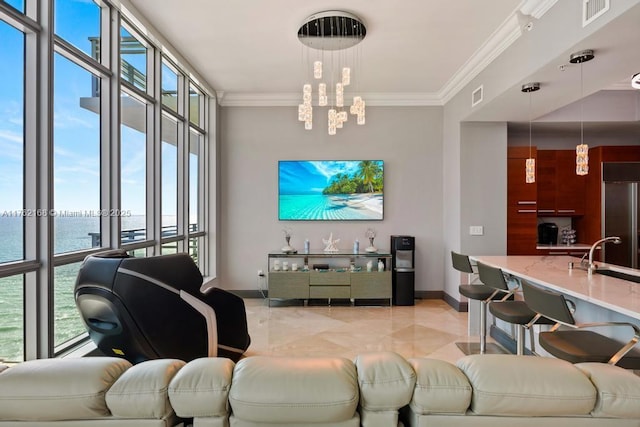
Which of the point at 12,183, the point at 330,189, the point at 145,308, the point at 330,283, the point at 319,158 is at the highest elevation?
the point at 319,158

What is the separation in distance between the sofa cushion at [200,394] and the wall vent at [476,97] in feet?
14.2

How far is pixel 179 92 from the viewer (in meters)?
4.60

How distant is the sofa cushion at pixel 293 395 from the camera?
963mm

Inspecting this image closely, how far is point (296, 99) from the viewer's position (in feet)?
18.1

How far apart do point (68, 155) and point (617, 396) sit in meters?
3.39

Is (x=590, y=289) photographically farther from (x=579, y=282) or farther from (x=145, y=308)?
(x=145, y=308)

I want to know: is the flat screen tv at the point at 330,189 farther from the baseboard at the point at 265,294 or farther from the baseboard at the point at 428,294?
the baseboard at the point at 428,294

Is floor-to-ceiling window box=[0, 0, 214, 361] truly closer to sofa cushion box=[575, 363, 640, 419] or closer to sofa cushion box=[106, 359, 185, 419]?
sofa cushion box=[106, 359, 185, 419]

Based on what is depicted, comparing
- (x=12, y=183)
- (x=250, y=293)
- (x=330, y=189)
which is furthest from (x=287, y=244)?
(x=12, y=183)

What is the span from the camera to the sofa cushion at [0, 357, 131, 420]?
97 cm

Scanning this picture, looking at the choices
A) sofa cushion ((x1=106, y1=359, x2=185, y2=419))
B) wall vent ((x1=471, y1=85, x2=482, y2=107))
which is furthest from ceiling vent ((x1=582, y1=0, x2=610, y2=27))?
sofa cushion ((x1=106, y1=359, x2=185, y2=419))

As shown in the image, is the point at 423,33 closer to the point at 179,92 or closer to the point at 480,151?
the point at 480,151

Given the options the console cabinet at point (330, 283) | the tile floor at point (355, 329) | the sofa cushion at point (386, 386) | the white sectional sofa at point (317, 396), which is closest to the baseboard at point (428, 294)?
the tile floor at point (355, 329)

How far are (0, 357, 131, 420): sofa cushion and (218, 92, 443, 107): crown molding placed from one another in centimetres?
500
